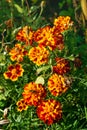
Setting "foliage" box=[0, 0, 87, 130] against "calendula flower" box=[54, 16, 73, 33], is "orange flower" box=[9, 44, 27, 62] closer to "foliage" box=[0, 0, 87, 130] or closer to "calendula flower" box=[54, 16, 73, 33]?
"foliage" box=[0, 0, 87, 130]

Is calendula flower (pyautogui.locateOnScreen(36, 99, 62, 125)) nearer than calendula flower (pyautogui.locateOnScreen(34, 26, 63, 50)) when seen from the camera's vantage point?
Yes

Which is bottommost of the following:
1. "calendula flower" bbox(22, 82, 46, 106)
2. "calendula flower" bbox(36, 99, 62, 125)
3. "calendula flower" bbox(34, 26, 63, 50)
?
"calendula flower" bbox(36, 99, 62, 125)

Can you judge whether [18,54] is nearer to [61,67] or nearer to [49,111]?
[61,67]

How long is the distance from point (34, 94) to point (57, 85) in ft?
0.49

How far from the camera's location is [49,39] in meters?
2.63

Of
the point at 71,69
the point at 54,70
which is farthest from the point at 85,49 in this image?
the point at 54,70

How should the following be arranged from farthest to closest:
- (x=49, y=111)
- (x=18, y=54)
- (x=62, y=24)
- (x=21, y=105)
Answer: (x=62, y=24), (x=18, y=54), (x=21, y=105), (x=49, y=111)

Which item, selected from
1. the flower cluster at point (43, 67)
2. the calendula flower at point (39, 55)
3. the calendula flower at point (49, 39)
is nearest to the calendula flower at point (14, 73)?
the flower cluster at point (43, 67)

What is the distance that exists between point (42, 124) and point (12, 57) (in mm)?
499

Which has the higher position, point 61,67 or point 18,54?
point 18,54

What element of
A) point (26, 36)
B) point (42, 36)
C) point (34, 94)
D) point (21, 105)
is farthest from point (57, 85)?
point (26, 36)

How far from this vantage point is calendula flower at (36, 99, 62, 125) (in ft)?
7.61

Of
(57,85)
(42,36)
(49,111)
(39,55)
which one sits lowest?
(49,111)

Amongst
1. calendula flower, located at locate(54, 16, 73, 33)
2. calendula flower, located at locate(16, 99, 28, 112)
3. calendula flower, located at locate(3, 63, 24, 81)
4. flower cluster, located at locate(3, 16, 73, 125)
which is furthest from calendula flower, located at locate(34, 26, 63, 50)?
calendula flower, located at locate(16, 99, 28, 112)
